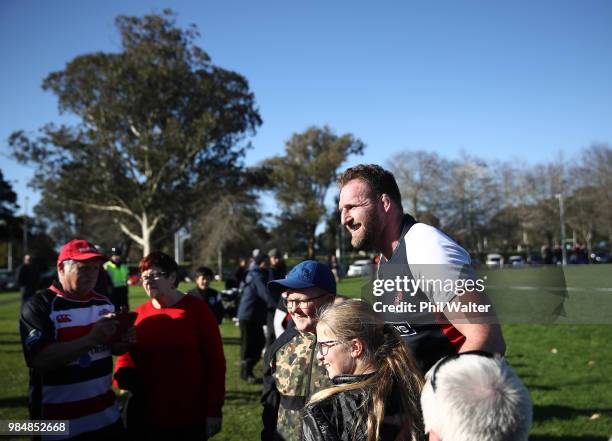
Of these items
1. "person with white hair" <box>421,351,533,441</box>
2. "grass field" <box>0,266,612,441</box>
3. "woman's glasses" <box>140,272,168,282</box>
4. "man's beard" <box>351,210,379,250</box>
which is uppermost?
"man's beard" <box>351,210,379,250</box>

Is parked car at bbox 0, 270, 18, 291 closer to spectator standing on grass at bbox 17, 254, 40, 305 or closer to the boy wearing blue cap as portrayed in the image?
spectator standing on grass at bbox 17, 254, 40, 305

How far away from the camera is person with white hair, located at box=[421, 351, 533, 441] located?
1321mm

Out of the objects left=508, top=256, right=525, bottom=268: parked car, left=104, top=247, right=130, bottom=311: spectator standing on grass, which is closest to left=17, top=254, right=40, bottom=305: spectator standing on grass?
left=104, top=247, right=130, bottom=311: spectator standing on grass

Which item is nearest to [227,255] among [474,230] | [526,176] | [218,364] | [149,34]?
[149,34]

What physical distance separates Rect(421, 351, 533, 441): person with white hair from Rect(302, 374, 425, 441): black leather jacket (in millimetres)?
467

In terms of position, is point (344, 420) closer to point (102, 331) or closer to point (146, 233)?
point (102, 331)

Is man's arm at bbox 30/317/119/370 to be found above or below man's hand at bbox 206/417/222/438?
above

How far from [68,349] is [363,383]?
1878 mm

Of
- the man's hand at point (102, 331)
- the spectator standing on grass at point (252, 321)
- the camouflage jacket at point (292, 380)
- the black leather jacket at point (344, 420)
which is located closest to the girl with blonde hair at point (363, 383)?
→ the black leather jacket at point (344, 420)

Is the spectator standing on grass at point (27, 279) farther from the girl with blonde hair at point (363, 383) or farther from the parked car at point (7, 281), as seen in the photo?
the parked car at point (7, 281)

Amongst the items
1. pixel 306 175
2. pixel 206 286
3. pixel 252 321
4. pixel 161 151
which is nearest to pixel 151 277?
pixel 206 286

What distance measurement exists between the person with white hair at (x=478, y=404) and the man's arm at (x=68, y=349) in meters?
2.19

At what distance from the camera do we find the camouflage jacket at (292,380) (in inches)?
105

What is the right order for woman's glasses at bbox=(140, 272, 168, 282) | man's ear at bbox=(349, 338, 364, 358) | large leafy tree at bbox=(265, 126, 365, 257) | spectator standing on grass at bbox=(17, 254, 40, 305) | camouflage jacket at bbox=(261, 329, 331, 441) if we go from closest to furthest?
man's ear at bbox=(349, 338, 364, 358) → camouflage jacket at bbox=(261, 329, 331, 441) → woman's glasses at bbox=(140, 272, 168, 282) → spectator standing on grass at bbox=(17, 254, 40, 305) → large leafy tree at bbox=(265, 126, 365, 257)
